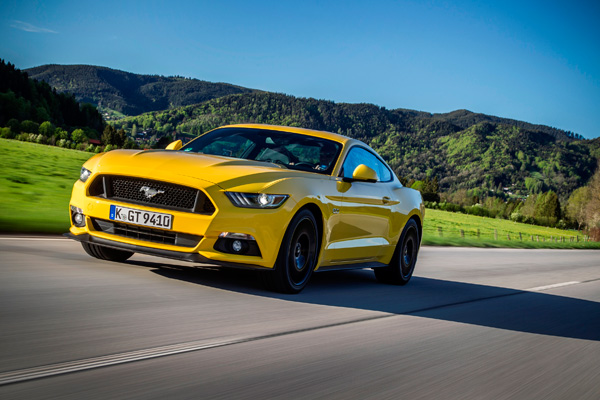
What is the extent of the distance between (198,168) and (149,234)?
66 centimetres

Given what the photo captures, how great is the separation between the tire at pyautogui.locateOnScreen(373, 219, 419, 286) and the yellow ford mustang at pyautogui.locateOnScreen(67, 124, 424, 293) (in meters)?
1.14

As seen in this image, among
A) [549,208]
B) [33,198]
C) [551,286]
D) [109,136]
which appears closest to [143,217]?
[551,286]

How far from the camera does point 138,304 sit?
4.78 metres

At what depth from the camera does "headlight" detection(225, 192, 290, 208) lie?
5.44 m

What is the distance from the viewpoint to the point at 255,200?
5.51 meters

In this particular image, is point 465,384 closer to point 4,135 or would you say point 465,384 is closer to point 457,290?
point 457,290

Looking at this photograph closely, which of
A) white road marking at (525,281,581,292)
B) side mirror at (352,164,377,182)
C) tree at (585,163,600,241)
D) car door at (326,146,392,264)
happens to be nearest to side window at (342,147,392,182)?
car door at (326,146,392,264)

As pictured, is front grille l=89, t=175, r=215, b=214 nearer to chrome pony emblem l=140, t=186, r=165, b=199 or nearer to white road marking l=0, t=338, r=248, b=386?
chrome pony emblem l=140, t=186, r=165, b=199

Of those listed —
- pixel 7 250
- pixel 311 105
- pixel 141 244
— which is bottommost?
pixel 7 250

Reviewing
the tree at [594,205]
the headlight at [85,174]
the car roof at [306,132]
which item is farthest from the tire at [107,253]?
the tree at [594,205]

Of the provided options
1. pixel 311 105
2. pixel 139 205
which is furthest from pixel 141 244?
pixel 311 105

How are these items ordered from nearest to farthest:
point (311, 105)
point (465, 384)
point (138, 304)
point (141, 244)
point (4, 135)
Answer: point (465, 384)
point (138, 304)
point (141, 244)
point (4, 135)
point (311, 105)

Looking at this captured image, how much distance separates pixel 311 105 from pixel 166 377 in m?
193

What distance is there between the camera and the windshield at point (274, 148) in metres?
6.71
